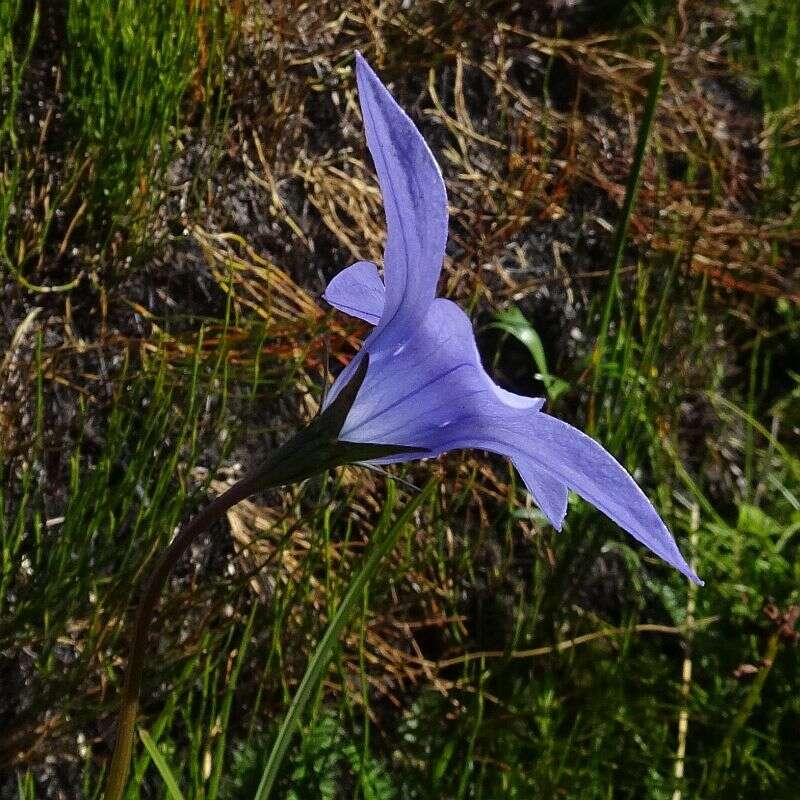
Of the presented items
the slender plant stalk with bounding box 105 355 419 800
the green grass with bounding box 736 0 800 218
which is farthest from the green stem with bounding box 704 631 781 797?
the green grass with bounding box 736 0 800 218

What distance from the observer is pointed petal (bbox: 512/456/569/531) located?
65 centimetres

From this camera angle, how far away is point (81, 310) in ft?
5.36

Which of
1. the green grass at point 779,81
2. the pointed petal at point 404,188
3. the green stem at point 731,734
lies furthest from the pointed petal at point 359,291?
the green grass at point 779,81

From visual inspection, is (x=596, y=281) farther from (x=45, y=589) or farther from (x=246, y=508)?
(x=45, y=589)

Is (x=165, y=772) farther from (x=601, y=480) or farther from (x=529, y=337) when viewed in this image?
(x=529, y=337)

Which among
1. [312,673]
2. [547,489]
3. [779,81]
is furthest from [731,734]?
[779,81]

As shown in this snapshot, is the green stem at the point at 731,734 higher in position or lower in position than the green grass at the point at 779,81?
lower

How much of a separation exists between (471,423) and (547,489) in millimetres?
64

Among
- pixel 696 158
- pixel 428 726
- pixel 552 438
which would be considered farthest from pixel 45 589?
pixel 696 158

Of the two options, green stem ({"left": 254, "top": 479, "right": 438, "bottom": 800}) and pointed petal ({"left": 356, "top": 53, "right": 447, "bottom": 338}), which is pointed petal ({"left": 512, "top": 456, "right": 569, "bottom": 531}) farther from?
green stem ({"left": 254, "top": 479, "right": 438, "bottom": 800})

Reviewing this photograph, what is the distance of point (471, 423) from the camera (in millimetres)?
659

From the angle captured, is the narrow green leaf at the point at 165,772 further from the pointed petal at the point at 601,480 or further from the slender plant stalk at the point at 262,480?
the pointed petal at the point at 601,480

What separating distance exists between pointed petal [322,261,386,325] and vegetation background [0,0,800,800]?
376 mm

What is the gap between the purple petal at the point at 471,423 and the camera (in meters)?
0.60
